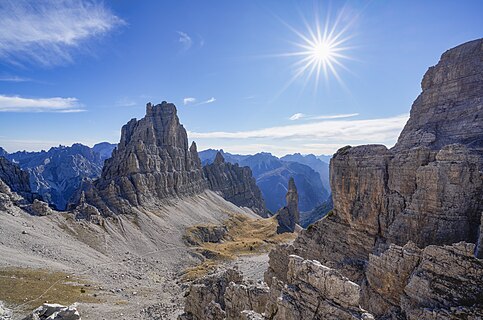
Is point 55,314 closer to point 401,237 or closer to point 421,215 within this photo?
point 401,237

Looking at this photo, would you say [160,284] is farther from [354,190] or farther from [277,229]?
[277,229]

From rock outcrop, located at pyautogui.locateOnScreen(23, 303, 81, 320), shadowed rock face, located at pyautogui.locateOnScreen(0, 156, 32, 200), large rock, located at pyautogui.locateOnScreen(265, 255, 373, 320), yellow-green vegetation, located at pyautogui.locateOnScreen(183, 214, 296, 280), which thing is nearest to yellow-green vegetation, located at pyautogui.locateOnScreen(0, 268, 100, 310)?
rock outcrop, located at pyautogui.locateOnScreen(23, 303, 81, 320)

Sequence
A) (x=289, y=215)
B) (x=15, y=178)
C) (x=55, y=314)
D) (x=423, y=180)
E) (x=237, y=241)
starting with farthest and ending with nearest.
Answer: (x=289, y=215) < (x=237, y=241) < (x=15, y=178) < (x=423, y=180) < (x=55, y=314)

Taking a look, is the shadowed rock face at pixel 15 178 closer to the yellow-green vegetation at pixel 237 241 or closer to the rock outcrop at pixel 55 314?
the yellow-green vegetation at pixel 237 241

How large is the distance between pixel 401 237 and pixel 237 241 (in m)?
101

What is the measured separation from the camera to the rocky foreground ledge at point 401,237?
21297 mm

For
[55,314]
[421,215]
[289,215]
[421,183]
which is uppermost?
[421,183]

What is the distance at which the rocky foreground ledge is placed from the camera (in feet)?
69.9

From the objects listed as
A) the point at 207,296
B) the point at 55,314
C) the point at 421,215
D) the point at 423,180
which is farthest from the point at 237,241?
the point at 55,314

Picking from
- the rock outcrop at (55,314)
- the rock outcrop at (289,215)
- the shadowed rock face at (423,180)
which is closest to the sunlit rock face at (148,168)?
the rock outcrop at (289,215)

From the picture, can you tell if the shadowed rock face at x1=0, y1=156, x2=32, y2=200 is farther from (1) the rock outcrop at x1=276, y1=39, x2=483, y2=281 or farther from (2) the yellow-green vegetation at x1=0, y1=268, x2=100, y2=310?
(1) the rock outcrop at x1=276, y1=39, x2=483, y2=281

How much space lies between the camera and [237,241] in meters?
136

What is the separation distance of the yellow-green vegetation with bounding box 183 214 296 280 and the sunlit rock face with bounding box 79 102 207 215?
28.9m

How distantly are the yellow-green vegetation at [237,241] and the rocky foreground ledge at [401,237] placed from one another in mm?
49480
